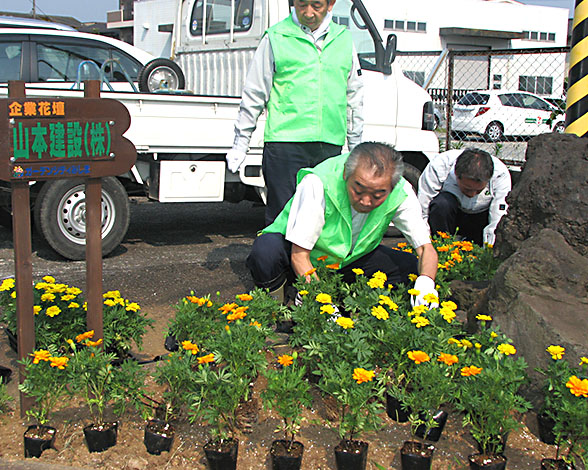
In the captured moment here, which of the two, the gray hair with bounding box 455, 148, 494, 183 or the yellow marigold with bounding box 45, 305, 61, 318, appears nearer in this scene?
the yellow marigold with bounding box 45, 305, 61, 318

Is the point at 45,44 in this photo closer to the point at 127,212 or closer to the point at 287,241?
the point at 127,212

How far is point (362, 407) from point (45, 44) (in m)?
5.72

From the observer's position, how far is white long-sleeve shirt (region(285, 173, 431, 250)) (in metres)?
3.51

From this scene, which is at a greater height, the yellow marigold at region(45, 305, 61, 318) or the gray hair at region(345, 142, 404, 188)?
the gray hair at region(345, 142, 404, 188)

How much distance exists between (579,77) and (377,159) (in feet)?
9.32

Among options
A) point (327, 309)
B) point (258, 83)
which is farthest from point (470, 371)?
point (258, 83)

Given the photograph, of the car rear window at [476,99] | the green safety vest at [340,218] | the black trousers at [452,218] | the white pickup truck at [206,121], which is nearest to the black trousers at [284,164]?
the green safety vest at [340,218]

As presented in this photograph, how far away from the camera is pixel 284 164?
4.63 metres

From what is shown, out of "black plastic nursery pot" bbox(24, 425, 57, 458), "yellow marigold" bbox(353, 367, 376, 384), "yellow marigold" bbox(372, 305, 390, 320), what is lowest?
"black plastic nursery pot" bbox(24, 425, 57, 458)

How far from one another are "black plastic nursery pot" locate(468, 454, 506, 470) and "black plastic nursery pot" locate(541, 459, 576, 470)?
145mm

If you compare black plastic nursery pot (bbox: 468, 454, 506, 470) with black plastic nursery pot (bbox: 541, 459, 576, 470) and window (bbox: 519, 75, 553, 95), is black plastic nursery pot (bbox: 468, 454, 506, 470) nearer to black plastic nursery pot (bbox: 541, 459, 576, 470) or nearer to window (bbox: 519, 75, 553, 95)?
black plastic nursery pot (bbox: 541, 459, 576, 470)

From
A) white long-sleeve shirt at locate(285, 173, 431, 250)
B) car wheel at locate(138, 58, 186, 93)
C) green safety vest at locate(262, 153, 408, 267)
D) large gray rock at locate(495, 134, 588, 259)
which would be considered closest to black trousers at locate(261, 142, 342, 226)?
green safety vest at locate(262, 153, 408, 267)

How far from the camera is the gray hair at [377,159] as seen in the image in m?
3.30

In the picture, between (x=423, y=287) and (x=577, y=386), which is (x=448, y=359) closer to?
(x=577, y=386)
